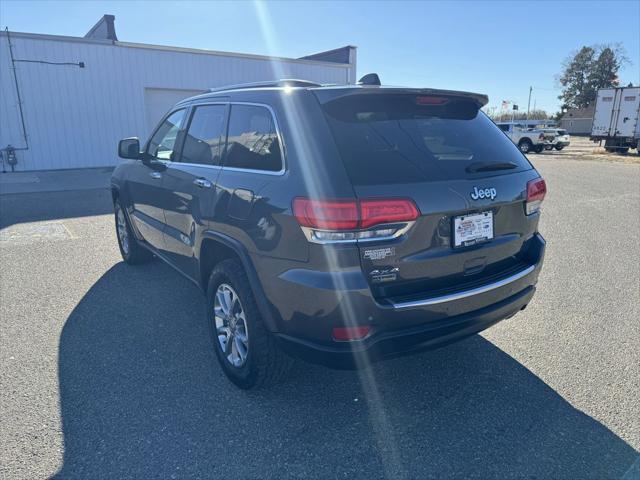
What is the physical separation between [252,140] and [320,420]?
176cm

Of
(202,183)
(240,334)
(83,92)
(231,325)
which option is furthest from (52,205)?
(240,334)

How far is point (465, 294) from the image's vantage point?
105 inches

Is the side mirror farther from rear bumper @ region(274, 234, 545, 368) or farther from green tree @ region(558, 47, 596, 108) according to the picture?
green tree @ region(558, 47, 596, 108)

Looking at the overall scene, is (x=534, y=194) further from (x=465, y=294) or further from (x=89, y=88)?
(x=89, y=88)

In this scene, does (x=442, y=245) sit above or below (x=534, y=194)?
below

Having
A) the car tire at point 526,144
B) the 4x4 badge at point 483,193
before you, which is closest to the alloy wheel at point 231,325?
the 4x4 badge at point 483,193

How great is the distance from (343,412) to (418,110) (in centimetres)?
188

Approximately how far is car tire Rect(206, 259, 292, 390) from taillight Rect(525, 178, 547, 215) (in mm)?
1815

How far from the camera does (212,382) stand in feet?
10.5

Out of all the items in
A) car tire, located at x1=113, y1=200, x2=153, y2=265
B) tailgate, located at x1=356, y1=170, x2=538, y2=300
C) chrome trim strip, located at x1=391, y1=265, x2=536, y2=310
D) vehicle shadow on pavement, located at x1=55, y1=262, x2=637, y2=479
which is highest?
tailgate, located at x1=356, y1=170, x2=538, y2=300

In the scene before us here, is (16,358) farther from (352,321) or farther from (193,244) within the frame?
(352,321)

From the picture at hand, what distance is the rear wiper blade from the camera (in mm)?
2749

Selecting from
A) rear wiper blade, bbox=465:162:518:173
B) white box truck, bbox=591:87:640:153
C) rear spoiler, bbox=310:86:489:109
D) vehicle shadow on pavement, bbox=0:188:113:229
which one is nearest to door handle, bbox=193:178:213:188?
rear spoiler, bbox=310:86:489:109

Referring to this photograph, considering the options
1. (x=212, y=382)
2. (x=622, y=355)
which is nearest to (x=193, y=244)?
(x=212, y=382)
